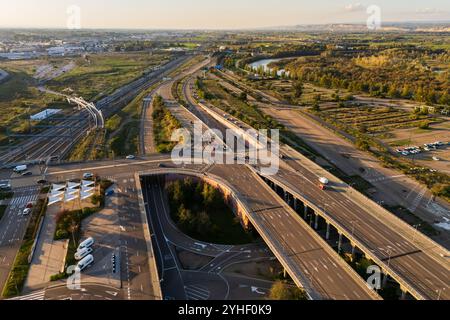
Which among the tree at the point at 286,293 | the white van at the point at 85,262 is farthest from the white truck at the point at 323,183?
the white van at the point at 85,262

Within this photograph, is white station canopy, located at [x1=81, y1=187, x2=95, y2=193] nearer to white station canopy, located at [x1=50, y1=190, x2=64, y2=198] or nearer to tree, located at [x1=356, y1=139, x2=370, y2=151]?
white station canopy, located at [x1=50, y1=190, x2=64, y2=198]

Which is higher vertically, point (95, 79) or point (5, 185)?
point (95, 79)

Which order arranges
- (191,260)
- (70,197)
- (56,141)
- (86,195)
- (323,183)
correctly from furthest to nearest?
1. (56,141)
2. (323,183)
3. (86,195)
4. (70,197)
5. (191,260)

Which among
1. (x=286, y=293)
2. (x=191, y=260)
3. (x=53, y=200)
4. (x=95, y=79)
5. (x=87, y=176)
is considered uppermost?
(x=95, y=79)

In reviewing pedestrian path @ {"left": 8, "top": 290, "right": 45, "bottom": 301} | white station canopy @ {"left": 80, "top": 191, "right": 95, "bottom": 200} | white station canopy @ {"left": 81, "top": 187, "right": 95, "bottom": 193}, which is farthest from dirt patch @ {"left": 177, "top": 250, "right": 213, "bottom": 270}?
white station canopy @ {"left": 81, "top": 187, "right": 95, "bottom": 193}

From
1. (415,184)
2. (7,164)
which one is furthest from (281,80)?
(7,164)

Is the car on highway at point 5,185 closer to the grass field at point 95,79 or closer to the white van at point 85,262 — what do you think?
the white van at point 85,262

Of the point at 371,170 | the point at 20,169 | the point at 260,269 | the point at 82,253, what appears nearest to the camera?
the point at 82,253

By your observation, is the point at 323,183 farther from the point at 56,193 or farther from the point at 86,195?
the point at 56,193

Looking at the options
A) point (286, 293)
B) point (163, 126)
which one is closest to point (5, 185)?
point (163, 126)
